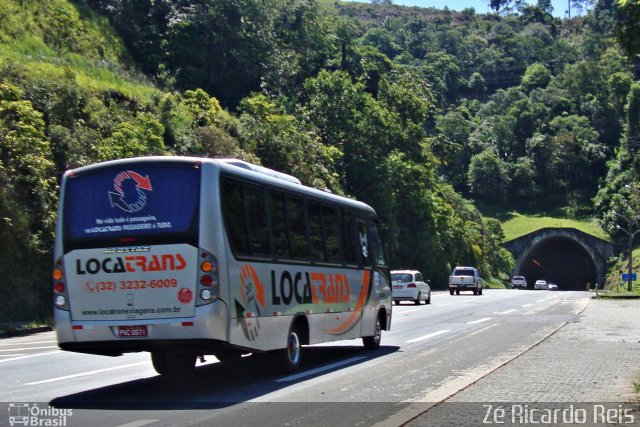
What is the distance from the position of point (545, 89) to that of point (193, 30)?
4679 inches

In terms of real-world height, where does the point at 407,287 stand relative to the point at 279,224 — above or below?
below

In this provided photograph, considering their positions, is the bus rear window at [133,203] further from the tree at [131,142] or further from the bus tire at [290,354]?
the tree at [131,142]

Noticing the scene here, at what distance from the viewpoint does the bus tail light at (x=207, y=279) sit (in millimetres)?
11562

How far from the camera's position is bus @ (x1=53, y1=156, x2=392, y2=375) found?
38.2 feet

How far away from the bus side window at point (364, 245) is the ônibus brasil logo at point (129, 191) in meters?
6.38

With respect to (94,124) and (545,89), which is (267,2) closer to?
(94,124)

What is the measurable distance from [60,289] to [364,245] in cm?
719

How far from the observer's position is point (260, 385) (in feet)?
42.5

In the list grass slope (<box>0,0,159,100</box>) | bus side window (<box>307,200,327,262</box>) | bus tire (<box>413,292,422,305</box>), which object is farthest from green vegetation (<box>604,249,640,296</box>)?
bus side window (<box>307,200,327,262</box>)

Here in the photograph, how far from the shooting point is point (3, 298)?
28.7 meters

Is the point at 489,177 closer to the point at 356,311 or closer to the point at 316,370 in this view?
the point at 356,311

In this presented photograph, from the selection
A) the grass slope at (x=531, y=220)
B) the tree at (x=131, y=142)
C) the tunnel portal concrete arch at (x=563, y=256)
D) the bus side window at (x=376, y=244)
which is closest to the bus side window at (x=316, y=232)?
the bus side window at (x=376, y=244)

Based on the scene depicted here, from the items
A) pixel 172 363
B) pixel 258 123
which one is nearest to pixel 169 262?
pixel 172 363

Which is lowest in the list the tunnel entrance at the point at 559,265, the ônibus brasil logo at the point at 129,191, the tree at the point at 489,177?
the ônibus brasil logo at the point at 129,191
